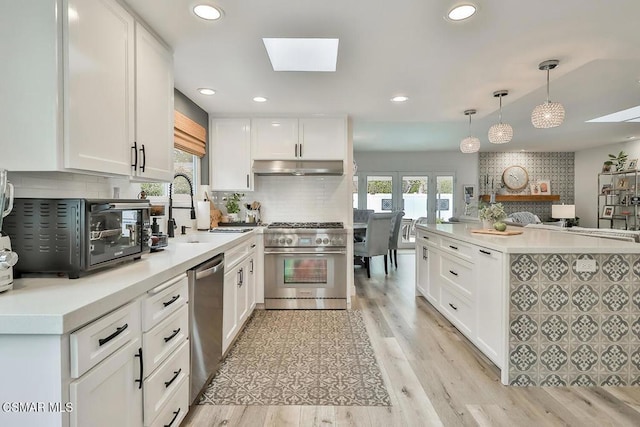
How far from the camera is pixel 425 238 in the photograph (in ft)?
12.6

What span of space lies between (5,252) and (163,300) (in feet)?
1.87

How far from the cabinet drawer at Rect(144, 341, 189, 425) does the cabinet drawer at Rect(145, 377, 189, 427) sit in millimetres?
23

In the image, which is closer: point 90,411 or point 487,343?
point 90,411

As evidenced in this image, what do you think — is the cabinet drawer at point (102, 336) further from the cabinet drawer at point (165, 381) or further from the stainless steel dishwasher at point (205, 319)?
the stainless steel dishwasher at point (205, 319)

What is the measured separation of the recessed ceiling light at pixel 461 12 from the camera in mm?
1803

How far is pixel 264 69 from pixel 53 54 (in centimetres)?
155

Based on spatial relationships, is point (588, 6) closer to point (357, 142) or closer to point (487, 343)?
point (487, 343)

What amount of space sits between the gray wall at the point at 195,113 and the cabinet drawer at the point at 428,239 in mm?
2542

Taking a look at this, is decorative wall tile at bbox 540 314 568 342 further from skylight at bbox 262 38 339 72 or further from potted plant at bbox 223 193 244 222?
potted plant at bbox 223 193 244 222

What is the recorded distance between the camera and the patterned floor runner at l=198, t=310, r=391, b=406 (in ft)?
6.83

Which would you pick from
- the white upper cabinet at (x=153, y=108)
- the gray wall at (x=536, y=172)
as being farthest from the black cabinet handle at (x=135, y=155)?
the gray wall at (x=536, y=172)

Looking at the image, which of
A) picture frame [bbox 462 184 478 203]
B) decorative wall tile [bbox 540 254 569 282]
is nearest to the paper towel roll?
decorative wall tile [bbox 540 254 569 282]

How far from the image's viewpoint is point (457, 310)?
9.71 feet

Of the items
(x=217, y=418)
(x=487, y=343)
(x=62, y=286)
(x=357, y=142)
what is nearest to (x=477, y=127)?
(x=357, y=142)
